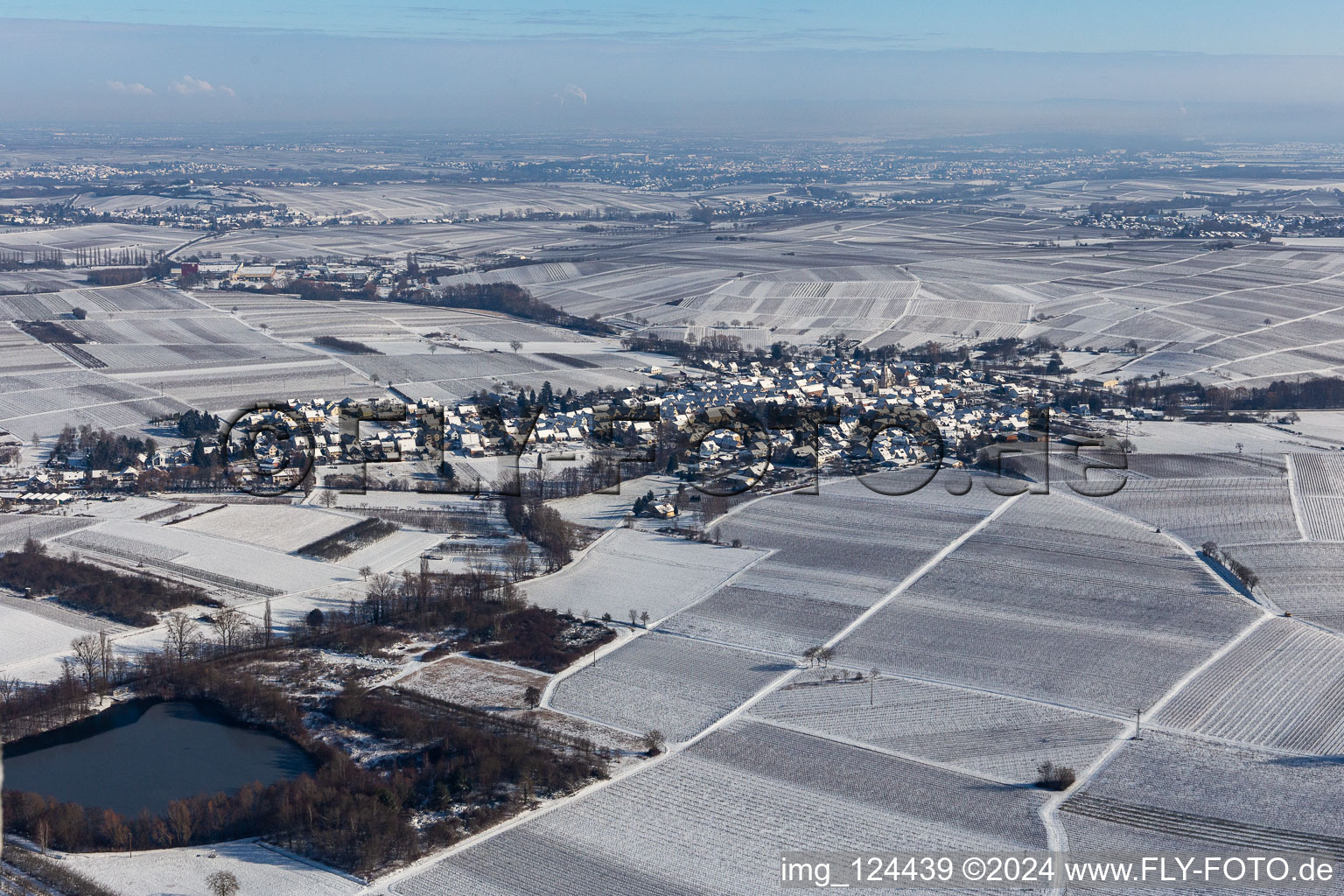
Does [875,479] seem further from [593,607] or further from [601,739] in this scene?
[601,739]

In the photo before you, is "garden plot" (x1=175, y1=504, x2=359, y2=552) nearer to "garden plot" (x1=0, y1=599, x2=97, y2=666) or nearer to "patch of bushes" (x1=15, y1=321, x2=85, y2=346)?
"garden plot" (x1=0, y1=599, x2=97, y2=666)

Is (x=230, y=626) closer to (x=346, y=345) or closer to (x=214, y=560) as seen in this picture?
(x=214, y=560)

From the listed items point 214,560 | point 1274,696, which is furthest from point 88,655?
point 1274,696

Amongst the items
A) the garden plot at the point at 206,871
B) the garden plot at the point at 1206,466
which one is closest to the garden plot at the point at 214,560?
the garden plot at the point at 206,871

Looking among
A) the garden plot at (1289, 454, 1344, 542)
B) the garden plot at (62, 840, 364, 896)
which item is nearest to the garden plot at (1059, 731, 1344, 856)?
the garden plot at (62, 840, 364, 896)

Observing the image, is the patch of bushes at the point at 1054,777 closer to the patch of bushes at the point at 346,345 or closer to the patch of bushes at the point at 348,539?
the patch of bushes at the point at 348,539

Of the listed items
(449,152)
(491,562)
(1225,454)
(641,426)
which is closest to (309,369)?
(641,426)
